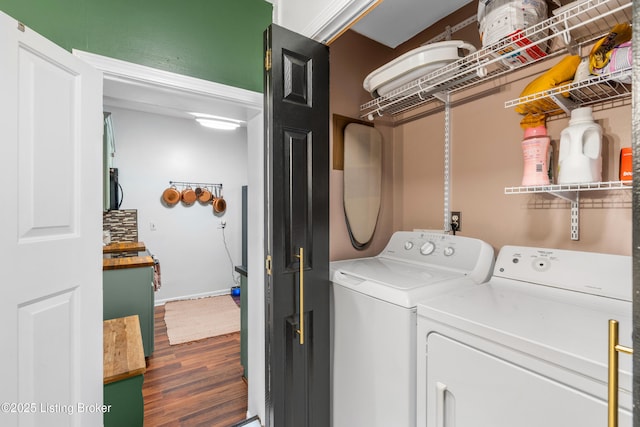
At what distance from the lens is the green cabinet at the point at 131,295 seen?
2406mm

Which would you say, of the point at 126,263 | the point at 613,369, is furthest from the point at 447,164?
the point at 126,263

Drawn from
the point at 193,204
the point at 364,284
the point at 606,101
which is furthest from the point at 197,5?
the point at 193,204

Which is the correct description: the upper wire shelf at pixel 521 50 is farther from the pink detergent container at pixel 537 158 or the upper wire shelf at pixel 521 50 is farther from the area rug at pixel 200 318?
the area rug at pixel 200 318

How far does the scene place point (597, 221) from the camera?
4.13 feet

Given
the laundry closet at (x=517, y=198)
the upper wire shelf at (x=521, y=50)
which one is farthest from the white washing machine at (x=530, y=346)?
the upper wire shelf at (x=521, y=50)

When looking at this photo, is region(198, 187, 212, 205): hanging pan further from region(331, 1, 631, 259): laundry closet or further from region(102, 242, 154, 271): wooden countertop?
region(331, 1, 631, 259): laundry closet

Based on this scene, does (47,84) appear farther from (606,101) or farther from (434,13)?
(606,101)

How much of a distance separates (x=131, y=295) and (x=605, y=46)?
330cm

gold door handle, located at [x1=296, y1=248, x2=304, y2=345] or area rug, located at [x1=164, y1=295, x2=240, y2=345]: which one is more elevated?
gold door handle, located at [x1=296, y1=248, x2=304, y2=345]

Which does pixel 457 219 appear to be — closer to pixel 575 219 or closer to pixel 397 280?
pixel 575 219

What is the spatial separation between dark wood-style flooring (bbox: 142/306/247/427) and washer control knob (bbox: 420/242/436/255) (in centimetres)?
160

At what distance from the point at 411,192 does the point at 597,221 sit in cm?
102

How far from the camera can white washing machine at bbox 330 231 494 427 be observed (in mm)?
1132

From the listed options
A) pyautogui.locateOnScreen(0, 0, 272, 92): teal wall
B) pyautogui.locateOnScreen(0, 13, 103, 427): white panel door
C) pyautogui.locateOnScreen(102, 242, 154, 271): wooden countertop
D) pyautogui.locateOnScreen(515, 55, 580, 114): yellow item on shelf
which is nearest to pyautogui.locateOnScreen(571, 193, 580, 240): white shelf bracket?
pyautogui.locateOnScreen(515, 55, 580, 114): yellow item on shelf
